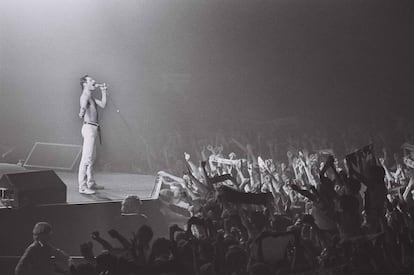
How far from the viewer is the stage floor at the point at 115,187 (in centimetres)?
593

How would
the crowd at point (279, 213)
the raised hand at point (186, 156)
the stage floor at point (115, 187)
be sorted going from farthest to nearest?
the raised hand at point (186, 156) < the stage floor at point (115, 187) < the crowd at point (279, 213)

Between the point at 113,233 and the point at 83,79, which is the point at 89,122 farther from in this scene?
the point at 113,233

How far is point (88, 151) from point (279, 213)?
1.66m

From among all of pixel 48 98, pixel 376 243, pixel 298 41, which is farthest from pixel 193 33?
pixel 376 243

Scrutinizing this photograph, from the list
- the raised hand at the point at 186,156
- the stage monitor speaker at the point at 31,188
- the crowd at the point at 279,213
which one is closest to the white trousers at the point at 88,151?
the stage monitor speaker at the point at 31,188

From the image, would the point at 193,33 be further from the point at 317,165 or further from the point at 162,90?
the point at 317,165

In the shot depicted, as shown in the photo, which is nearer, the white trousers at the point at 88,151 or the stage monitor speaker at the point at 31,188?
the stage monitor speaker at the point at 31,188

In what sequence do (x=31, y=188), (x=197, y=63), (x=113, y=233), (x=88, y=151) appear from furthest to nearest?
(x=197, y=63), (x=88, y=151), (x=31, y=188), (x=113, y=233)

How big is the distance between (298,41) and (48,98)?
7.17ft

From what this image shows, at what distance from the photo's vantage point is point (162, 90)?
20.5 ft

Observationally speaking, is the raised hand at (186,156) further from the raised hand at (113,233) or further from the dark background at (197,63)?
the raised hand at (113,233)

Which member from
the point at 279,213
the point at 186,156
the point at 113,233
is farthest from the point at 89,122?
the point at 279,213

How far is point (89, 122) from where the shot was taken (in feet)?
20.1

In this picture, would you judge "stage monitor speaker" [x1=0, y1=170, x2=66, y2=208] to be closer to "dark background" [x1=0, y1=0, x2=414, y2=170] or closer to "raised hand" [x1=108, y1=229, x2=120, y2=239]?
"dark background" [x1=0, y1=0, x2=414, y2=170]
